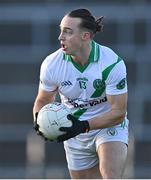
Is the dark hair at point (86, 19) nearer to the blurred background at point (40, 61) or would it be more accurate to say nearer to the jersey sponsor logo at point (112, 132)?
the jersey sponsor logo at point (112, 132)

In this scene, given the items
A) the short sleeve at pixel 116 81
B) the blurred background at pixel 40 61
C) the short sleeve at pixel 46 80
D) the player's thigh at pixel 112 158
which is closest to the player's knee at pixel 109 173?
the player's thigh at pixel 112 158

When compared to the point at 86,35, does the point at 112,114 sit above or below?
below

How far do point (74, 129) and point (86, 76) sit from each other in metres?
0.43

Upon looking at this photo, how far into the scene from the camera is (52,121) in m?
7.68

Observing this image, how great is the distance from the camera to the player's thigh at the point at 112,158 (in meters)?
7.82

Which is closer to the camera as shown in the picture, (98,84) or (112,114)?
(112,114)

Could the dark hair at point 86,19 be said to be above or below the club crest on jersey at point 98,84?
above

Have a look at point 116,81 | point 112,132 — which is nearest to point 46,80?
point 116,81

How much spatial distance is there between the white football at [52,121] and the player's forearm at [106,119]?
0.18 m

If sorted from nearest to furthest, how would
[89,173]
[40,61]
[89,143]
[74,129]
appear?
[74,129], [89,143], [89,173], [40,61]

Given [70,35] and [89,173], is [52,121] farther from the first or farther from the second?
[89,173]

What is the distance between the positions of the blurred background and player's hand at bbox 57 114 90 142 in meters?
9.45

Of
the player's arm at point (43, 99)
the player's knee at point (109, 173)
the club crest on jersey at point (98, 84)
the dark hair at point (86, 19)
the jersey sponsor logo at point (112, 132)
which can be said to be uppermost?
the dark hair at point (86, 19)

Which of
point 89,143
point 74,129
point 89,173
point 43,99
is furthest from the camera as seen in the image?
point 89,173
